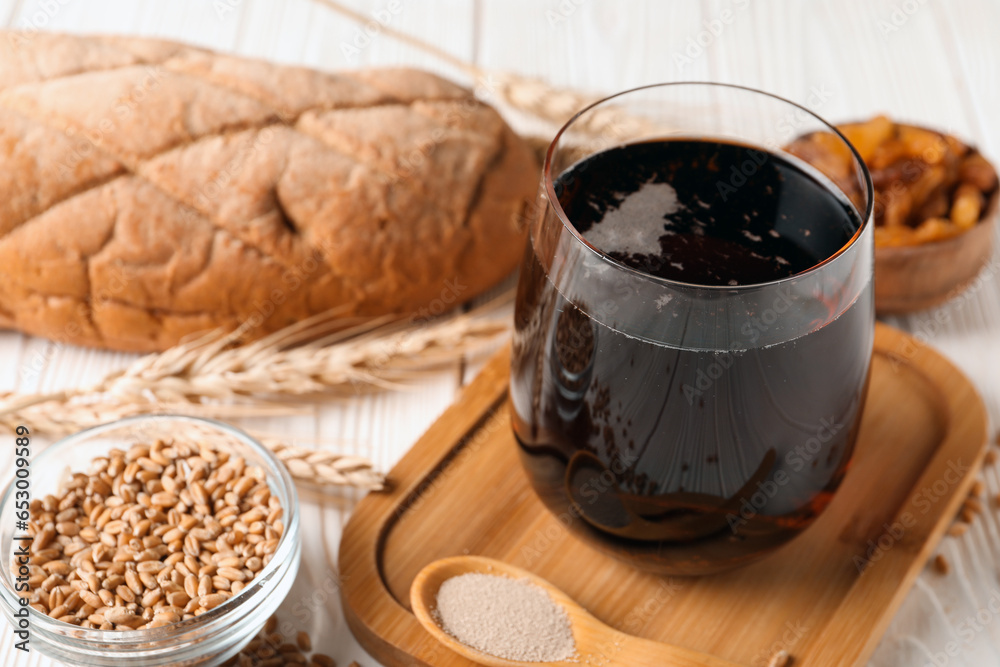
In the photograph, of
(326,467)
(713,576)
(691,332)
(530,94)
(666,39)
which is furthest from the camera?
(666,39)

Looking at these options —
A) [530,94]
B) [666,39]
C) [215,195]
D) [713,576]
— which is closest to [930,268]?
[713,576]

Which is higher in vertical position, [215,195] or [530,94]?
[530,94]

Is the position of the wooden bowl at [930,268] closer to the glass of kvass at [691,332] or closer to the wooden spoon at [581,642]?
the glass of kvass at [691,332]

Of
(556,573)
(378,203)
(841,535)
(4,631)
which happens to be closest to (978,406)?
(841,535)

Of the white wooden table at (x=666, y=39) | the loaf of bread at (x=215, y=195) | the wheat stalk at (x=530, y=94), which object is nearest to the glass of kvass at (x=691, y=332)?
the loaf of bread at (x=215, y=195)

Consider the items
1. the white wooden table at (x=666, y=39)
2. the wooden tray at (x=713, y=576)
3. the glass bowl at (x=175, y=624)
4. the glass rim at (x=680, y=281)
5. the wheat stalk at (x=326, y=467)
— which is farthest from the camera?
the white wooden table at (x=666, y=39)

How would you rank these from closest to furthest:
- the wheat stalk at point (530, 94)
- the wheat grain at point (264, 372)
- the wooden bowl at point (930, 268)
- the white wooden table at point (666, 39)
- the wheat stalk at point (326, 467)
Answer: the wheat stalk at point (326, 467)
the wheat grain at point (264, 372)
the wooden bowl at point (930, 268)
the wheat stalk at point (530, 94)
the white wooden table at point (666, 39)

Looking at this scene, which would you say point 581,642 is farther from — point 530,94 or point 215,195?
point 530,94
